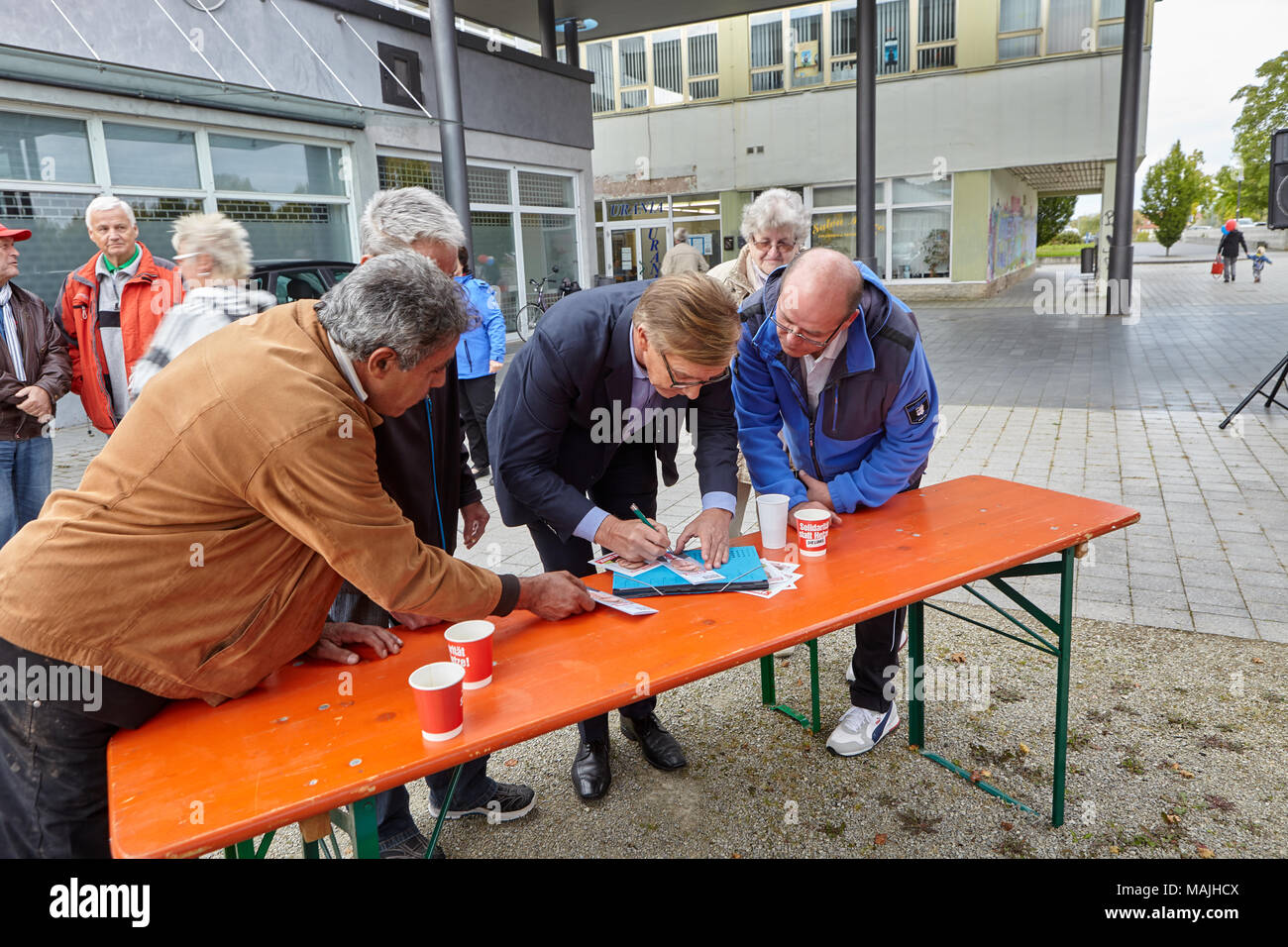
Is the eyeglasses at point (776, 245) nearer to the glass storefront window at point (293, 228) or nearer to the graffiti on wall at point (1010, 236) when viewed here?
the glass storefront window at point (293, 228)

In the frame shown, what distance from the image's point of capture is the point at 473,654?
1696mm

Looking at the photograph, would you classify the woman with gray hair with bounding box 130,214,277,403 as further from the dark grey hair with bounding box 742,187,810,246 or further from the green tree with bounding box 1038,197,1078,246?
the green tree with bounding box 1038,197,1078,246

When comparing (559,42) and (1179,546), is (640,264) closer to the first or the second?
(559,42)

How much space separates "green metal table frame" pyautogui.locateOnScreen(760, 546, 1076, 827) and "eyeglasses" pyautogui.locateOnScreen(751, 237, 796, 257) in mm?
1675

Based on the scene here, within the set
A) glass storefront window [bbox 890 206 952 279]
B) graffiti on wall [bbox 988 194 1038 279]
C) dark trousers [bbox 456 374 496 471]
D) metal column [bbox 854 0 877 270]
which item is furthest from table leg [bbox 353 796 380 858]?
graffiti on wall [bbox 988 194 1038 279]

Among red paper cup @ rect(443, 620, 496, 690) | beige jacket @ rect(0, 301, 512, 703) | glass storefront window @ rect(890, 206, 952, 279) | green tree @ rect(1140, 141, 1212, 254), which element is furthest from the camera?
green tree @ rect(1140, 141, 1212, 254)

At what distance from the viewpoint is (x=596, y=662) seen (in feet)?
5.81

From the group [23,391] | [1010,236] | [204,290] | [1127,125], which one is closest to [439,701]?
[204,290]

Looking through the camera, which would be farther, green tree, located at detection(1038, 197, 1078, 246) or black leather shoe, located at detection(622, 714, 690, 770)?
green tree, located at detection(1038, 197, 1078, 246)

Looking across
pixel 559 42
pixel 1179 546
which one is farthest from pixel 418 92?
pixel 1179 546

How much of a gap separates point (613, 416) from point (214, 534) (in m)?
1.17

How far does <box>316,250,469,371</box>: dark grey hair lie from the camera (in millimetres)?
1529

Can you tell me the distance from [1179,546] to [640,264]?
58.7 feet

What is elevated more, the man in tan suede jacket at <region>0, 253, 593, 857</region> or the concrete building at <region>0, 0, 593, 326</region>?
the concrete building at <region>0, 0, 593, 326</region>
